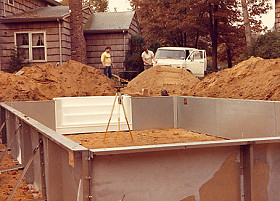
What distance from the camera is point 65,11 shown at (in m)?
28.1

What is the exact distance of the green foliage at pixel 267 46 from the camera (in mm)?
23797

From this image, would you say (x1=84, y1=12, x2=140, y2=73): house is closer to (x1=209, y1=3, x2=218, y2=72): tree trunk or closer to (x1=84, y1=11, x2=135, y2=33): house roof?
(x1=84, y1=11, x2=135, y2=33): house roof

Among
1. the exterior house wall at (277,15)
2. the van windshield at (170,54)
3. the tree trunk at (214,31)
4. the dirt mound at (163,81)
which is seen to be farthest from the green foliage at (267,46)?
the tree trunk at (214,31)

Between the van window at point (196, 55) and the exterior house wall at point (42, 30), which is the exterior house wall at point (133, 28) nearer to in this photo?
the van window at point (196, 55)

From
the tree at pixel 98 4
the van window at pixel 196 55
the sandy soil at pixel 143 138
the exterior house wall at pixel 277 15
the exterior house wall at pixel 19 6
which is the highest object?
the tree at pixel 98 4

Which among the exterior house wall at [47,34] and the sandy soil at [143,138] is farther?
the exterior house wall at [47,34]

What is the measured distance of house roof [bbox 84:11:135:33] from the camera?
96.7ft

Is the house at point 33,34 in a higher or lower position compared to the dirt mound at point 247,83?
higher

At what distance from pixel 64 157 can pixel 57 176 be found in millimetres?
367

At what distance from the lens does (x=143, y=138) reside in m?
11.8

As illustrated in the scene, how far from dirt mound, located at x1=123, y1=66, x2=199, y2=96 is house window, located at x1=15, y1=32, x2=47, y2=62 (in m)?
7.88

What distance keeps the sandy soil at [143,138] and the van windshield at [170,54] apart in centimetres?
1294

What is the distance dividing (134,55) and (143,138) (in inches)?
702

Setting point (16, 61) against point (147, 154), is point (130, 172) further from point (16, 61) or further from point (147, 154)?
point (16, 61)
